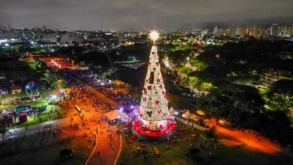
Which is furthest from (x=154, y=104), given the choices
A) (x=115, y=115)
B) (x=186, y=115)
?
(x=115, y=115)

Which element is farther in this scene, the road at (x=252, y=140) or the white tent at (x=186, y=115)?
the white tent at (x=186, y=115)

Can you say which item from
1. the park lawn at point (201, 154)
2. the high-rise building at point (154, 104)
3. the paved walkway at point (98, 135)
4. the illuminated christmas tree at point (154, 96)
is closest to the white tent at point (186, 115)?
the park lawn at point (201, 154)

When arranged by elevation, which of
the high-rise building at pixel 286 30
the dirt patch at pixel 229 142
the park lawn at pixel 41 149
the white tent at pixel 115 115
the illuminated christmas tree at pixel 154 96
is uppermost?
the high-rise building at pixel 286 30

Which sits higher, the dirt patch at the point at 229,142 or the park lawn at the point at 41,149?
the dirt patch at the point at 229,142

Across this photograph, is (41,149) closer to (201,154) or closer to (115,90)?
(201,154)

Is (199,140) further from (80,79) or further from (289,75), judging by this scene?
(80,79)

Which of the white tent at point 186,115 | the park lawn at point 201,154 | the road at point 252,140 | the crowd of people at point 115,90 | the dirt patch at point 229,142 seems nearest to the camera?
the park lawn at point 201,154

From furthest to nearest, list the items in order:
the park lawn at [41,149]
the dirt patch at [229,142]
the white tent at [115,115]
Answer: the white tent at [115,115] < the dirt patch at [229,142] < the park lawn at [41,149]

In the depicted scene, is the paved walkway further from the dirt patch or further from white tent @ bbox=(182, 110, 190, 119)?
A: the dirt patch

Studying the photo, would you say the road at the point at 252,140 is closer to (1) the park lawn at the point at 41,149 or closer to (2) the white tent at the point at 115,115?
(2) the white tent at the point at 115,115
